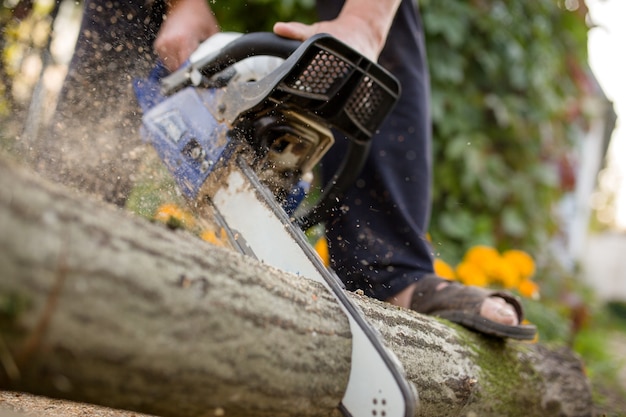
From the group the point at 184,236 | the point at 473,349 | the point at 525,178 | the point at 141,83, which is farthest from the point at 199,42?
the point at 525,178

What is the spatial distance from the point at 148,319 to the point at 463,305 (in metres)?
1.12

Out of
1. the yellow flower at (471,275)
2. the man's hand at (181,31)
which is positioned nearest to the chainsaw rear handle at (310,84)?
the man's hand at (181,31)

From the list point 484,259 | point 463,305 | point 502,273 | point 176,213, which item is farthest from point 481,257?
point 176,213

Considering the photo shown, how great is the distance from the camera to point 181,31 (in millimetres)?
1692

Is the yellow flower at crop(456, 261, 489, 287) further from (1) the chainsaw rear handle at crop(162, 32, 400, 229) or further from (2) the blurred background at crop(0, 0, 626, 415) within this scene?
(1) the chainsaw rear handle at crop(162, 32, 400, 229)

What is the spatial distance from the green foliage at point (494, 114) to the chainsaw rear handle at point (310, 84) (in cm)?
189

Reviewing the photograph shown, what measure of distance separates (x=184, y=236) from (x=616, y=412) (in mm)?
1907

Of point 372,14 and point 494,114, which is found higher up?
point 372,14

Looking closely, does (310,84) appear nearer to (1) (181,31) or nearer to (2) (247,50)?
(2) (247,50)

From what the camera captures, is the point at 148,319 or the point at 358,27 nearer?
the point at 148,319

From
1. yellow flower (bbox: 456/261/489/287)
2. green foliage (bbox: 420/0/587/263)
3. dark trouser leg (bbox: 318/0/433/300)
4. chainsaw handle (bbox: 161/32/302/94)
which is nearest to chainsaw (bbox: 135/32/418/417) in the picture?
chainsaw handle (bbox: 161/32/302/94)

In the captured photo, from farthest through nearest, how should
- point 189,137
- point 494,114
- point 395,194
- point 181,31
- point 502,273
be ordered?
point 494,114 → point 502,273 → point 395,194 → point 181,31 → point 189,137

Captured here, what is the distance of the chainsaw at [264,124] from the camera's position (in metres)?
1.29

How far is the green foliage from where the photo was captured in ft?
11.7
